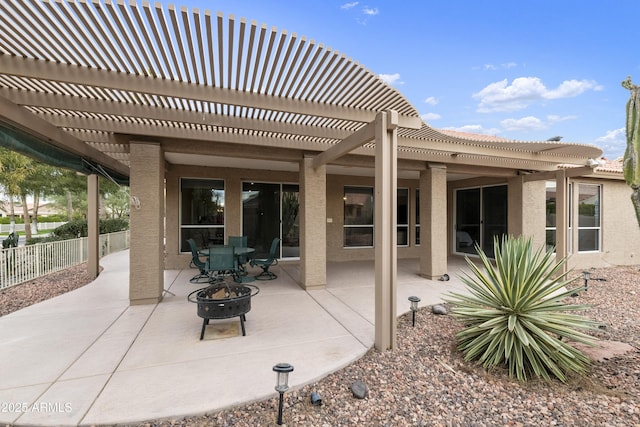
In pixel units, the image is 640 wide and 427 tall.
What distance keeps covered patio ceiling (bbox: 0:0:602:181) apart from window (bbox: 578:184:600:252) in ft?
17.7

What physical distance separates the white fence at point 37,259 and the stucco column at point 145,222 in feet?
14.4

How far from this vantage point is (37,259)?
23.9ft

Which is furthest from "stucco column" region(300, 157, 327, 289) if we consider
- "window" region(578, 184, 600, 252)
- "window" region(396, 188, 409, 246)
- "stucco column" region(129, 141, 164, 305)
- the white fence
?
"window" region(578, 184, 600, 252)

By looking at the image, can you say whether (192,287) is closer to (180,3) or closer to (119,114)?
(119,114)

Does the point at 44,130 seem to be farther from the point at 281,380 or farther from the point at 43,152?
the point at 281,380

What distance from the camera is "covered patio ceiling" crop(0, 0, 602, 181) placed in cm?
215

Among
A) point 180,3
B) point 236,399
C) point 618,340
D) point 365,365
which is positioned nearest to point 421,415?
point 365,365

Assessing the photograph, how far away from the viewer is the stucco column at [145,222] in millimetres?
4672

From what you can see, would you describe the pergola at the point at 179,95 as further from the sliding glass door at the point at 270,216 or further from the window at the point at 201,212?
the sliding glass door at the point at 270,216

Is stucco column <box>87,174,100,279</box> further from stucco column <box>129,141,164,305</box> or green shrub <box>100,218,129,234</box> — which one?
Answer: green shrub <box>100,218,129,234</box>

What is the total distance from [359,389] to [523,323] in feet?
6.24

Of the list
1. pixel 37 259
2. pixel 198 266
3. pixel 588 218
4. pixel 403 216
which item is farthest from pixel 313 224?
pixel 588 218

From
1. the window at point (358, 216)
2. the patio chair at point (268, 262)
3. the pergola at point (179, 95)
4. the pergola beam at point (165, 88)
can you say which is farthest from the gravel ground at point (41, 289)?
the window at point (358, 216)

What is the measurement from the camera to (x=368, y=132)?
3455 mm
